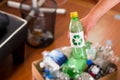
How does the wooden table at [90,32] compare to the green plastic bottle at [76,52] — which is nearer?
the green plastic bottle at [76,52]

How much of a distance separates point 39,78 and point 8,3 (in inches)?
47.2

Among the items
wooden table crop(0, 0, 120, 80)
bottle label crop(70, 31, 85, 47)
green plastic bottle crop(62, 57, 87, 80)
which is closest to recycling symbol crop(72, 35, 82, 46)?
bottle label crop(70, 31, 85, 47)

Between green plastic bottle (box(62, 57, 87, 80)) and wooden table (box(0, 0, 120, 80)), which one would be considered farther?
wooden table (box(0, 0, 120, 80))

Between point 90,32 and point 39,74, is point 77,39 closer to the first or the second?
point 39,74

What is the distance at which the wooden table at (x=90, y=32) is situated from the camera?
1.93 m

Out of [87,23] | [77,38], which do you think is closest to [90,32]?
[87,23]

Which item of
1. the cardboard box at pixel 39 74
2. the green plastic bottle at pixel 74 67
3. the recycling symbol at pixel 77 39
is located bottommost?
the cardboard box at pixel 39 74

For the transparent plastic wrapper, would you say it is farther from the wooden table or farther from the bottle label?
the wooden table

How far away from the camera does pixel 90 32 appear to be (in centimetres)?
211

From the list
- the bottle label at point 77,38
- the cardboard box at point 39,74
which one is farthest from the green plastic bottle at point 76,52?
the cardboard box at point 39,74

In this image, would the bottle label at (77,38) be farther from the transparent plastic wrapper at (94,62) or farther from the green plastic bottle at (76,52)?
the transparent plastic wrapper at (94,62)

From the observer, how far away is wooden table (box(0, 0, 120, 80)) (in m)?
1.93

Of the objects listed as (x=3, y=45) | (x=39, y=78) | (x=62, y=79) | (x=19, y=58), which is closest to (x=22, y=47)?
(x=19, y=58)

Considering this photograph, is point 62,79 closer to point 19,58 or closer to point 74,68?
point 74,68
